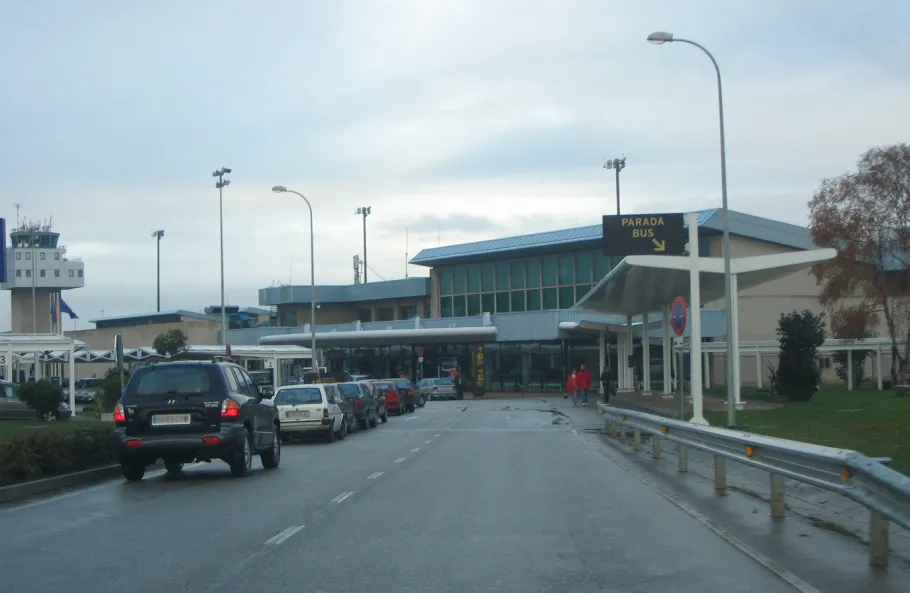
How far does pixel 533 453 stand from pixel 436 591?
14033 millimetres

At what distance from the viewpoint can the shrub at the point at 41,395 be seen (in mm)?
32344

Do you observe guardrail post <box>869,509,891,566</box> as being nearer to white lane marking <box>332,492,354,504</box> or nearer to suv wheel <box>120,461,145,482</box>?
white lane marking <box>332,492,354,504</box>

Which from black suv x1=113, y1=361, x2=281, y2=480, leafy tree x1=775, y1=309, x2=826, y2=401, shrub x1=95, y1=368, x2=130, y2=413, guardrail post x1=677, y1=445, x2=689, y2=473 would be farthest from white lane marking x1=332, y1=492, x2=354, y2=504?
leafy tree x1=775, y1=309, x2=826, y2=401

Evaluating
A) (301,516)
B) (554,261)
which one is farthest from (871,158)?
(301,516)

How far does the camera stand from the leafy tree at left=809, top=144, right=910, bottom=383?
153 ft

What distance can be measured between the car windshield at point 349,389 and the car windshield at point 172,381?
50.6 ft

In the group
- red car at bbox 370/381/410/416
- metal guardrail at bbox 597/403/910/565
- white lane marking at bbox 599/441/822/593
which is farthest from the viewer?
red car at bbox 370/381/410/416

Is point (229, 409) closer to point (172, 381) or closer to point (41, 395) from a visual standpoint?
point (172, 381)

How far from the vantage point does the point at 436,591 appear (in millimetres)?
7746

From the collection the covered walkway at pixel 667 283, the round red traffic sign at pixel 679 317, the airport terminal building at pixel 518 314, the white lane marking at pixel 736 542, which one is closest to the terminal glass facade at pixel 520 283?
the airport terminal building at pixel 518 314

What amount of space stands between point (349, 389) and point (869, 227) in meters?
27.4

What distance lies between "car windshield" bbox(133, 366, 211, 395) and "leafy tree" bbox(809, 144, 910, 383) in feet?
127

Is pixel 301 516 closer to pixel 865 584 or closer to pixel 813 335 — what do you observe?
pixel 865 584

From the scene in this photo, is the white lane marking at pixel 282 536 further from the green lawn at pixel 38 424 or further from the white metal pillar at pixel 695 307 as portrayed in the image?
the green lawn at pixel 38 424
